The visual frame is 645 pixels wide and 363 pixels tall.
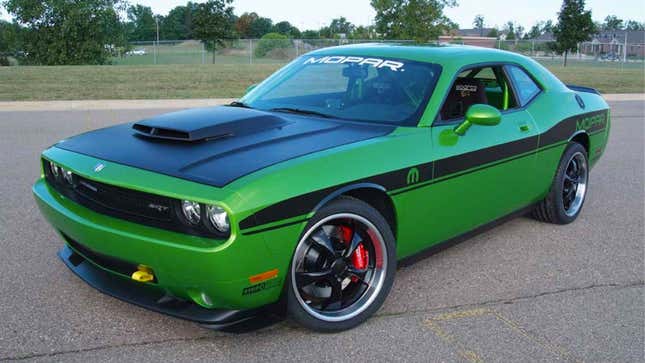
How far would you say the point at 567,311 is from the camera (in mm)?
3850

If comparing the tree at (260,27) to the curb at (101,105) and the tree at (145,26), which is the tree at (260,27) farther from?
the curb at (101,105)

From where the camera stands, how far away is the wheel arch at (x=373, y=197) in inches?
130

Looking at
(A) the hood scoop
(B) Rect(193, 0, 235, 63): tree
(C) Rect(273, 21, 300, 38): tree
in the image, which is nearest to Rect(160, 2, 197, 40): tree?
(C) Rect(273, 21, 300, 38): tree

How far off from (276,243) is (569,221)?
3.36 metres

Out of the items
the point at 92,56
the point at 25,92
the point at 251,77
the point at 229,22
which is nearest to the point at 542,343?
the point at 25,92

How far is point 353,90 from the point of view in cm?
442

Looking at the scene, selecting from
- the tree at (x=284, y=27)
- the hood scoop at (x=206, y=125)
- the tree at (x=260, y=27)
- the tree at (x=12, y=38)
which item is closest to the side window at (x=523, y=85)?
the hood scoop at (x=206, y=125)

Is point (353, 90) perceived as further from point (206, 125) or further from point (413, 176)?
point (206, 125)

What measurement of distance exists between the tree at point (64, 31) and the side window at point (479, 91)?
3926cm

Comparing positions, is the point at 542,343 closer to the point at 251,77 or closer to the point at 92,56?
the point at 251,77

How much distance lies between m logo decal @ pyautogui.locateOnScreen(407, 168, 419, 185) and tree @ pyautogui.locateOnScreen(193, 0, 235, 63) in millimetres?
34408

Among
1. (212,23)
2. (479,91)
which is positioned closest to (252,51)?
(212,23)

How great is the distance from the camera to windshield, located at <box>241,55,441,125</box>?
4137 millimetres

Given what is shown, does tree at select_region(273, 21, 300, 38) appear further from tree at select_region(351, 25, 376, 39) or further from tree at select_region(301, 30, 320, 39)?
tree at select_region(351, 25, 376, 39)
